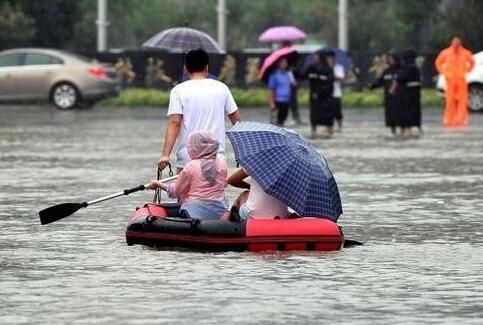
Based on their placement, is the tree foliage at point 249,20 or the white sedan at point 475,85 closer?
the white sedan at point 475,85

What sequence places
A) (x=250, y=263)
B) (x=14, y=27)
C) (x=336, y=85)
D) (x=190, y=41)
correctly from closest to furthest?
(x=250, y=263) → (x=190, y=41) → (x=336, y=85) → (x=14, y=27)

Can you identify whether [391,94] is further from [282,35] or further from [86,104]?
[86,104]

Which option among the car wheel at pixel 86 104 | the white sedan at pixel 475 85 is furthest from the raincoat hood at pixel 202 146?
the car wheel at pixel 86 104

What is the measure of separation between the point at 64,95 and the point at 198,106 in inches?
1179

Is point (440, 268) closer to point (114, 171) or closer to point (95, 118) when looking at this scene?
point (114, 171)

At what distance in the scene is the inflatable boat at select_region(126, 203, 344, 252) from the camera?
535 inches

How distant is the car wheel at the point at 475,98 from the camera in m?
42.1

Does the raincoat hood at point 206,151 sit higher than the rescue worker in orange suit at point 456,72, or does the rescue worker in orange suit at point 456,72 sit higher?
the raincoat hood at point 206,151

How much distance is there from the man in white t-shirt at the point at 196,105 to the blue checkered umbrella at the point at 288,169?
95 cm

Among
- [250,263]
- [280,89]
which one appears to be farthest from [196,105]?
[280,89]

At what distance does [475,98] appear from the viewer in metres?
42.3

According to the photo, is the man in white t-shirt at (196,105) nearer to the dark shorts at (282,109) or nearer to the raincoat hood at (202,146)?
the raincoat hood at (202,146)

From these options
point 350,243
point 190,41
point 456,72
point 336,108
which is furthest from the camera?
point 456,72

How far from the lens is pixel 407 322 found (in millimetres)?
10195
